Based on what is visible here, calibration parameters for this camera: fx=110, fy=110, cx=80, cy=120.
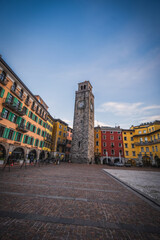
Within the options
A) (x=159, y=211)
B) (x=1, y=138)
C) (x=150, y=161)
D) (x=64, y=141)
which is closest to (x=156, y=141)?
(x=150, y=161)

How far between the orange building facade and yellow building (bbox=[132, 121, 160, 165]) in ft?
104

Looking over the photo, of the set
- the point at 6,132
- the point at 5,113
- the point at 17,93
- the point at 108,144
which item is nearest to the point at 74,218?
the point at 6,132

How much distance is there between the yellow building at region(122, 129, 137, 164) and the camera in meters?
36.9

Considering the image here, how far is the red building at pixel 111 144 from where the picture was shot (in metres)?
37.6

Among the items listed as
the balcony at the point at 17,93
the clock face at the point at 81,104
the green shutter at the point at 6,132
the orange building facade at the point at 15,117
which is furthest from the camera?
the clock face at the point at 81,104

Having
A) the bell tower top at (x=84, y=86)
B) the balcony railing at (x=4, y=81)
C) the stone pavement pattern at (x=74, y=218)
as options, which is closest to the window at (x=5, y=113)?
the balcony railing at (x=4, y=81)

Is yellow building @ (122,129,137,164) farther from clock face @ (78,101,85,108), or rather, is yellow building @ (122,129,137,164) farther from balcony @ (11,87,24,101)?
balcony @ (11,87,24,101)

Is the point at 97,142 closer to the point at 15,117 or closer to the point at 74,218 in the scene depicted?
the point at 15,117

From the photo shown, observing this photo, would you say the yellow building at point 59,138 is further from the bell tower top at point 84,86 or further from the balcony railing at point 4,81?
the balcony railing at point 4,81

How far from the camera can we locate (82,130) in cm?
3247

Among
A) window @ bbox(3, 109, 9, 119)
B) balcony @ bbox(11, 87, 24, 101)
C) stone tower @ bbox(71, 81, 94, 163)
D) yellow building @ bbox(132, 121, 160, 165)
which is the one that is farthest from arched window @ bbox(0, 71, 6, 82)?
yellow building @ bbox(132, 121, 160, 165)

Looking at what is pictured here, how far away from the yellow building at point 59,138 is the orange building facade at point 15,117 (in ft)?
38.5

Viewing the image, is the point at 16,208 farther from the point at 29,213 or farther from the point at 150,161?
the point at 150,161

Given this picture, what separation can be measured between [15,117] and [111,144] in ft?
104
